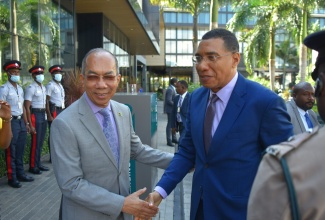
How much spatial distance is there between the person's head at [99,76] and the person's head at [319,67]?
1.38 m

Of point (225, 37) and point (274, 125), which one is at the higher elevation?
point (225, 37)

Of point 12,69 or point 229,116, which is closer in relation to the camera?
point 229,116

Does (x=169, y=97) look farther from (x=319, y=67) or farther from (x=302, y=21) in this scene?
(x=302, y=21)

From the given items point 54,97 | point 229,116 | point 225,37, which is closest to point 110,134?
point 229,116

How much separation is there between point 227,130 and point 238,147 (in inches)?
4.6

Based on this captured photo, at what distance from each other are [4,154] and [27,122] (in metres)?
0.74

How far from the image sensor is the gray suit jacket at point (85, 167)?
85.2 inches

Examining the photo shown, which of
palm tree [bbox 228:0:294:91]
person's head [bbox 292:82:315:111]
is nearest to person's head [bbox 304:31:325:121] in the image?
person's head [bbox 292:82:315:111]

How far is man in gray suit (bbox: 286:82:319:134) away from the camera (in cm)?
523

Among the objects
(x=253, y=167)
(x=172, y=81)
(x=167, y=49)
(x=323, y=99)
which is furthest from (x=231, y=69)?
(x=167, y=49)

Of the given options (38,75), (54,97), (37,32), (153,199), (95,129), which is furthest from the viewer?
(37,32)

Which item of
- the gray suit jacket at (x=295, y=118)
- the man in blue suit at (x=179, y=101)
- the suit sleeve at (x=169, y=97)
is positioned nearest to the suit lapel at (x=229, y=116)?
the gray suit jacket at (x=295, y=118)

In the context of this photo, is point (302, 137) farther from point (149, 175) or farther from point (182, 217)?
point (182, 217)

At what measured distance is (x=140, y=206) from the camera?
2.32 meters
